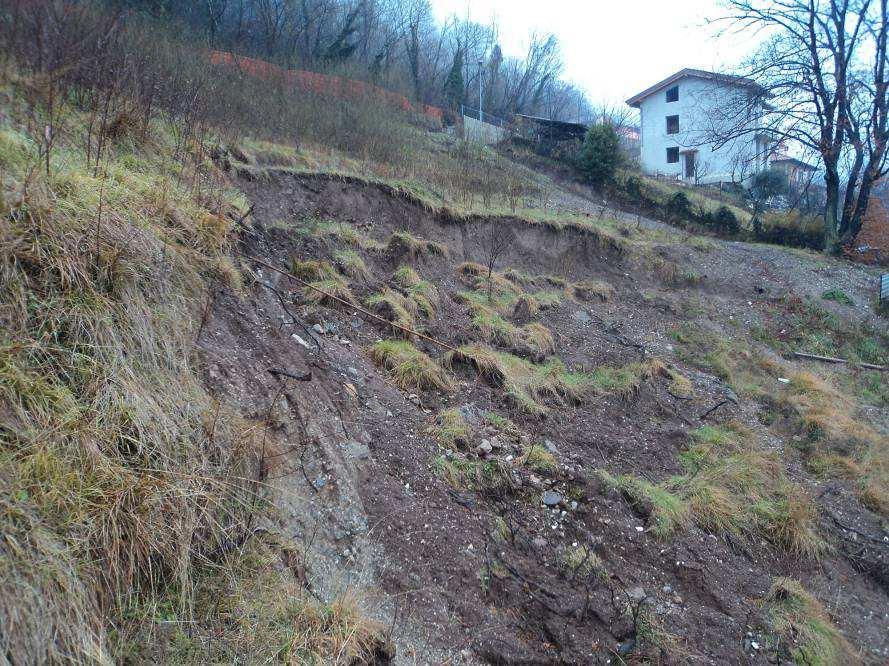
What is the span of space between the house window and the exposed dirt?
1072 inches

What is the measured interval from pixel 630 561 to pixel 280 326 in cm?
344

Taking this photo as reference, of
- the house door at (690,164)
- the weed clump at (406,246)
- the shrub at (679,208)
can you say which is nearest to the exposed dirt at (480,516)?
the weed clump at (406,246)

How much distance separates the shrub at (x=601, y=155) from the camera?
19.6 meters

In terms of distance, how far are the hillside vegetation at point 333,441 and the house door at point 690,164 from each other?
21350 mm

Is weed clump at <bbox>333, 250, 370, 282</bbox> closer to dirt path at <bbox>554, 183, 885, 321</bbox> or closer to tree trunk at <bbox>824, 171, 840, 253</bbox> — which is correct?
dirt path at <bbox>554, 183, 885, 321</bbox>

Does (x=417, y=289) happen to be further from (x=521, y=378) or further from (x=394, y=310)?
(x=521, y=378)

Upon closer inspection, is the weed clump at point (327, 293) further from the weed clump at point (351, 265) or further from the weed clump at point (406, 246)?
the weed clump at point (406, 246)

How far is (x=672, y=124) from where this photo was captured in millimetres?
29594

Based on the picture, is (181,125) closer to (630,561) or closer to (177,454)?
(177,454)

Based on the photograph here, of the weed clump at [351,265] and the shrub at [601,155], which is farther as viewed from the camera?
the shrub at [601,155]

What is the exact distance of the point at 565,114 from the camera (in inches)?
1668

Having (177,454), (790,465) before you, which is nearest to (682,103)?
(790,465)

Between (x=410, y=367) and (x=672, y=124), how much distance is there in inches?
1191

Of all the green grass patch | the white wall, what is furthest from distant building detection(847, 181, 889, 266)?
the white wall
